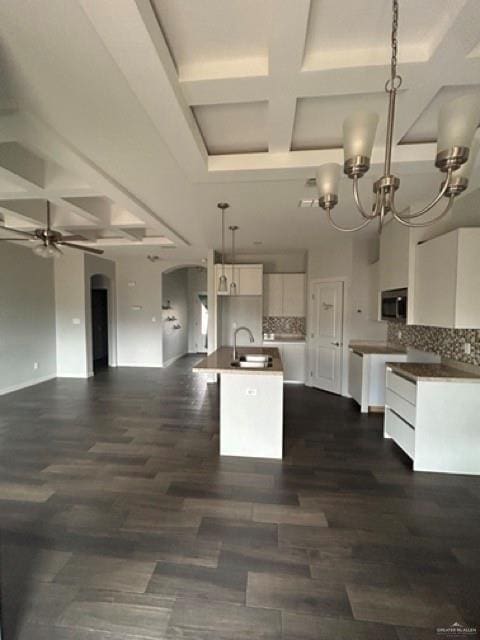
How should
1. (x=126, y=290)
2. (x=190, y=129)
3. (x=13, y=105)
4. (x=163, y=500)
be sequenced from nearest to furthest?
(x=13, y=105) < (x=190, y=129) < (x=163, y=500) < (x=126, y=290)

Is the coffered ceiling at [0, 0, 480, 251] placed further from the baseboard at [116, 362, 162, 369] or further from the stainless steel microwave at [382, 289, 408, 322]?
the baseboard at [116, 362, 162, 369]

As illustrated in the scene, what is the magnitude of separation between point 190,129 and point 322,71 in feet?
2.80

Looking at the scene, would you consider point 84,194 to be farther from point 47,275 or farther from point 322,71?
point 47,275

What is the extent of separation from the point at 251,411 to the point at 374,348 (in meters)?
2.43

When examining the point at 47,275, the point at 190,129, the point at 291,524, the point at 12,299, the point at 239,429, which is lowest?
the point at 291,524

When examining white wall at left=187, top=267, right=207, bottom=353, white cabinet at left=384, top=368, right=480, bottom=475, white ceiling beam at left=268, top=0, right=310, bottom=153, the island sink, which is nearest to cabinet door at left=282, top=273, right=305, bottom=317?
the island sink

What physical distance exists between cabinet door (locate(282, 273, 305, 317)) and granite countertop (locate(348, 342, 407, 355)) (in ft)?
5.26

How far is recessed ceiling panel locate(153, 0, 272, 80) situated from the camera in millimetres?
1260

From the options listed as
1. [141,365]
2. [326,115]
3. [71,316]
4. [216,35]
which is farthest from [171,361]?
[216,35]

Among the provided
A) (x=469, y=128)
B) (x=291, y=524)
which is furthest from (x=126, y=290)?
(x=469, y=128)

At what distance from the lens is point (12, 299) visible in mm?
5145

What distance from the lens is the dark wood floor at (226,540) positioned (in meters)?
1.38

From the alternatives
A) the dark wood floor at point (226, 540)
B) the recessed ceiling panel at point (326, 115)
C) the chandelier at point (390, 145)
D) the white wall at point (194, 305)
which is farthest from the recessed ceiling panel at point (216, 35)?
the white wall at point (194, 305)

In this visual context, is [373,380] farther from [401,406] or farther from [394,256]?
[394,256]
